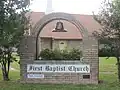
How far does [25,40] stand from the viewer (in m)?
12.0

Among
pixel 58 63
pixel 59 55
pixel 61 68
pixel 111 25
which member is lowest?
pixel 61 68

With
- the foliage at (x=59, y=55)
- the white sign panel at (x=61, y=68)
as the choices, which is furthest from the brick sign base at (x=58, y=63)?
the foliage at (x=59, y=55)

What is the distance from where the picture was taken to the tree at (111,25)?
1187cm

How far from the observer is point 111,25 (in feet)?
39.8

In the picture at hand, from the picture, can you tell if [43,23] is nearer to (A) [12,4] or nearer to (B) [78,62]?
(B) [78,62]

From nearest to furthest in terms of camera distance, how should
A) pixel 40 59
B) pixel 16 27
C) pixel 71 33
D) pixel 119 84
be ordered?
pixel 16 27, pixel 119 84, pixel 40 59, pixel 71 33

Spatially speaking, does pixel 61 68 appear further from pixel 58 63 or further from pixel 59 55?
pixel 59 55

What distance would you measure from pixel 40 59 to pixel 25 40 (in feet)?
3.61

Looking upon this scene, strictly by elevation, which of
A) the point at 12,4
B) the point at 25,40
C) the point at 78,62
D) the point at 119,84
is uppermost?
the point at 12,4

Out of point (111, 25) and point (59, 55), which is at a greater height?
point (111, 25)

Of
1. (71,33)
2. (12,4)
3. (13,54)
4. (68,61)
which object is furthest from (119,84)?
(71,33)

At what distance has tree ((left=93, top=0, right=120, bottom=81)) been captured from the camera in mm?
11867

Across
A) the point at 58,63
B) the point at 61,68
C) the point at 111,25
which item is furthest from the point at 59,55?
the point at 111,25

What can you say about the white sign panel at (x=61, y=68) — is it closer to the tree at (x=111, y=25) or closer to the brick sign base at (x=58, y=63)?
the brick sign base at (x=58, y=63)
